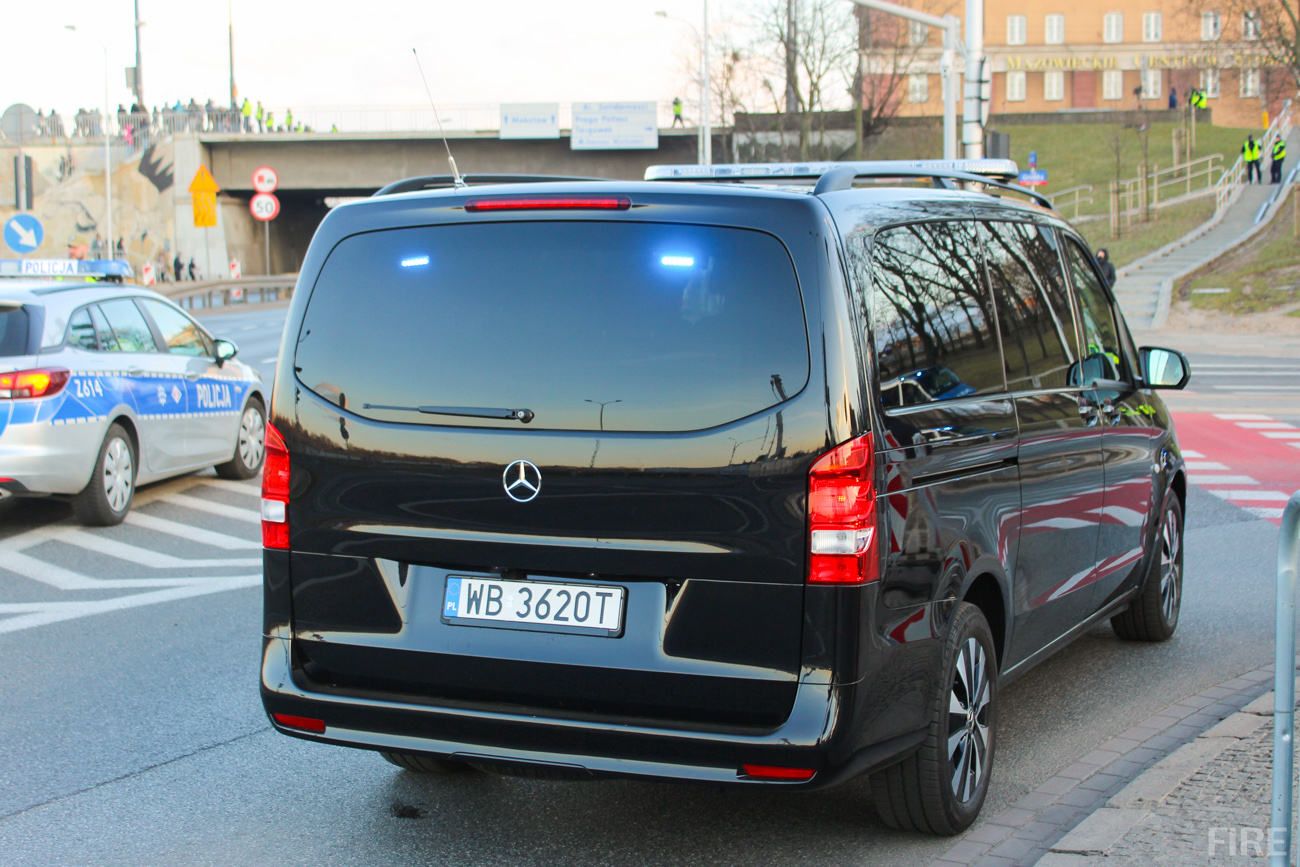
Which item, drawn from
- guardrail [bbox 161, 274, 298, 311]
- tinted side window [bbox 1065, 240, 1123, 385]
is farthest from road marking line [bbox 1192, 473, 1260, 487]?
guardrail [bbox 161, 274, 298, 311]

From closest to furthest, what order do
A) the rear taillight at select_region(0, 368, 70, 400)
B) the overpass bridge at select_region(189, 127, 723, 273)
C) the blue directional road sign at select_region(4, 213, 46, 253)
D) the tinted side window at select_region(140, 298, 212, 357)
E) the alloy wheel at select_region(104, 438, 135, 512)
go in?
the rear taillight at select_region(0, 368, 70, 400) < the alloy wheel at select_region(104, 438, 135, 512) < the tinted side window at select_region(140, 298, 212, 357) < the blue directional road sign at select_region(4, 213, 46, 253) < the overpass bridge at select_region(189, 127, 723, 273)

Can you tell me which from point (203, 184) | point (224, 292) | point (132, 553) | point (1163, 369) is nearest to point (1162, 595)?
point (1163, 369)

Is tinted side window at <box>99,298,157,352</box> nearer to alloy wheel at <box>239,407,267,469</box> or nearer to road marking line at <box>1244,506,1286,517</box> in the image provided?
alloy wheel at <box>239,407,267,469</box>

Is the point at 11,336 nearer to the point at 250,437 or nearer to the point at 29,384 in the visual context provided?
the point at 29,384

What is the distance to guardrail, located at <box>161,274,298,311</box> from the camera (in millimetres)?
46188

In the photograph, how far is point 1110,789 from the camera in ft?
15.2

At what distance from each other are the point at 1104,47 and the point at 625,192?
9500 centimetres

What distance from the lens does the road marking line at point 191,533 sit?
31.2 ft

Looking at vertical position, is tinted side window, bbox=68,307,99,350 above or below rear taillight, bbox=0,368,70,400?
above

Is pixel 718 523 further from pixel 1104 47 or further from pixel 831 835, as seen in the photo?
pixel 1104 47

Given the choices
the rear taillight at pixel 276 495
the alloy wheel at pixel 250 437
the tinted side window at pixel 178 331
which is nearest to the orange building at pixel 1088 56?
the alloy wheel at pixel 250 437

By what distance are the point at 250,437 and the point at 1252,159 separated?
45050 mm

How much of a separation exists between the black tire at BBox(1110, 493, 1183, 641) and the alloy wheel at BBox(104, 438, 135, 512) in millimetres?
6838

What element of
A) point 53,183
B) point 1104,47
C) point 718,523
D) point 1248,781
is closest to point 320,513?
point 718,523
